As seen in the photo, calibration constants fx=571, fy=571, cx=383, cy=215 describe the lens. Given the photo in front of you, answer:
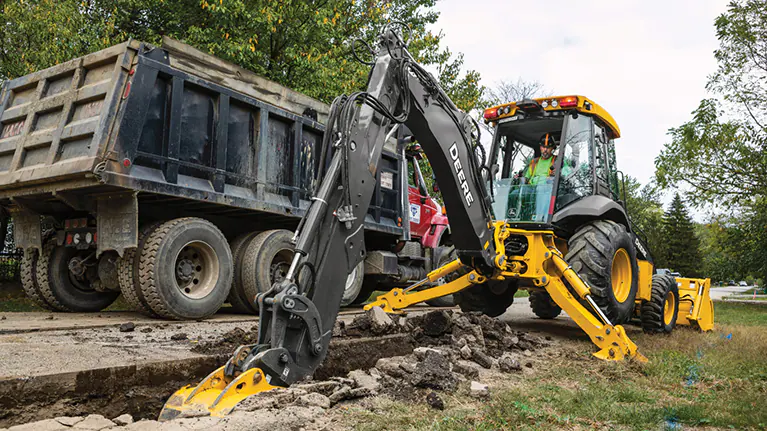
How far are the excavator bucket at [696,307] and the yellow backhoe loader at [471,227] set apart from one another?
0.05 m

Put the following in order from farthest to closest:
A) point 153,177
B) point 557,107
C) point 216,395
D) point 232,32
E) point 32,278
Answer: point 232,32, point 32,278, point 557,107, point 153,177, point 216,395

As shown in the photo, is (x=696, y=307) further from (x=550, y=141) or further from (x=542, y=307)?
(x=550, y=141)

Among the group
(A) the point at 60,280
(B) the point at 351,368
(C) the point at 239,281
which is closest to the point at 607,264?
(B) the point at 351,368

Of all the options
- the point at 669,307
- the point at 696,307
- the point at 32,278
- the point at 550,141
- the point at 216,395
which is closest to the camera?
the point at 216,395

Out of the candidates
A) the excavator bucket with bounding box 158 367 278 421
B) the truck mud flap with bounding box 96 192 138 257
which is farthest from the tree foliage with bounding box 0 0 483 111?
the excavator bucket with bounding box 158 367 278 421

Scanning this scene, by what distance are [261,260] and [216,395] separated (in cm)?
468

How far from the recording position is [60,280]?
7211 mm

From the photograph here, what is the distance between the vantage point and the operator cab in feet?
22.2

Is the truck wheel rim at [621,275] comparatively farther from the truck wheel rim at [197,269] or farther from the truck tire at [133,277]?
the truck tire at [133,277]

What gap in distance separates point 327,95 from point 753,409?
11.0 m

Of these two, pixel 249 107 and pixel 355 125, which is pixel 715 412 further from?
pixel 249 107

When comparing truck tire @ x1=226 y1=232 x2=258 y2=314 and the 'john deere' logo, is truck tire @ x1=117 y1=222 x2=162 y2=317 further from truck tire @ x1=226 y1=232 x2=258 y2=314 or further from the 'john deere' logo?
the 'john deere' logo

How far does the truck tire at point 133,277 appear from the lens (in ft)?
20.7

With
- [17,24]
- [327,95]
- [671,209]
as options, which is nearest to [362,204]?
[327,95]
